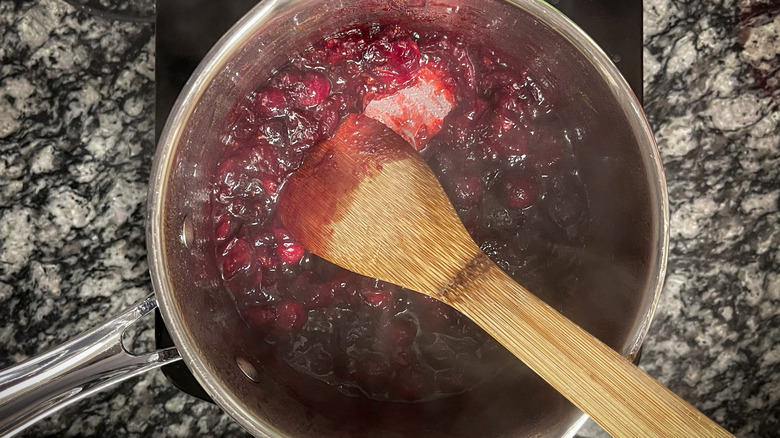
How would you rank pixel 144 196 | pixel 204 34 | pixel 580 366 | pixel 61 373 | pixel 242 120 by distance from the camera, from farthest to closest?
pixel 144 196
pixel 204 34
pixel 242 120
pixel 61 373
pixel 580 366

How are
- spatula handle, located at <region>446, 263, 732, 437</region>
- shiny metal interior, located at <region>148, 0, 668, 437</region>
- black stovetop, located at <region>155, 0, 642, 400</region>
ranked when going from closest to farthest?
spatula handle, located at <region>446, 263, 732, 437</region> → shiny metal interior, located at <region>148, 0, 668, 437</region> → black stovetop, located at <region>155, 0, 642, 400</region>

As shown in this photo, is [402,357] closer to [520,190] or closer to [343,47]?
[520,190]

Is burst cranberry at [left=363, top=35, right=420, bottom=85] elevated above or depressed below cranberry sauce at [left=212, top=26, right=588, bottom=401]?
above

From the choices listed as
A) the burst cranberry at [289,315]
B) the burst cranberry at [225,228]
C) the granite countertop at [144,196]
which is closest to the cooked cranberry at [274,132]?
the burst cranberry at [225,228]

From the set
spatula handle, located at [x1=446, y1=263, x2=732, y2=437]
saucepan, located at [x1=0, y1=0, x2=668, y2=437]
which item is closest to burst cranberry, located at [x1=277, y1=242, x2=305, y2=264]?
saucepan, located at [x1=0, y1=0, x2=668, y2=437]

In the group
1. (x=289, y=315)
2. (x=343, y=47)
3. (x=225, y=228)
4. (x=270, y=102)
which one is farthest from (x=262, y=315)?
(x=343, y=47)

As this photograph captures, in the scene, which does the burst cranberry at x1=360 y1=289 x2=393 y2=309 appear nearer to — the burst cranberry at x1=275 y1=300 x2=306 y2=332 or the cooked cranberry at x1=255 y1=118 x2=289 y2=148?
the burst cranberry at x1=275 y1=300 x2=306 y2=332
